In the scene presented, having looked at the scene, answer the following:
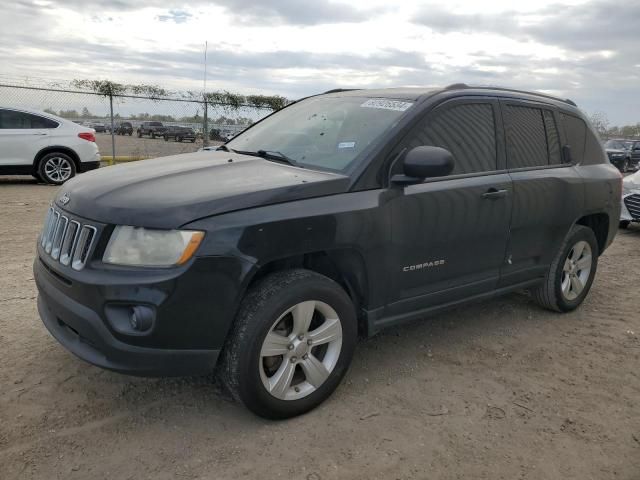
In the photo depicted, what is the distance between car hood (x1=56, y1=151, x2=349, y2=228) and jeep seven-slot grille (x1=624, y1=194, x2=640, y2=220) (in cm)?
740

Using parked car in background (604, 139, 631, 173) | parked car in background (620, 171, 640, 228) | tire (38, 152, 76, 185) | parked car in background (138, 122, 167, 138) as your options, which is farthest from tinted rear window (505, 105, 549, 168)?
parked car in background (138, 122, 167, 138)

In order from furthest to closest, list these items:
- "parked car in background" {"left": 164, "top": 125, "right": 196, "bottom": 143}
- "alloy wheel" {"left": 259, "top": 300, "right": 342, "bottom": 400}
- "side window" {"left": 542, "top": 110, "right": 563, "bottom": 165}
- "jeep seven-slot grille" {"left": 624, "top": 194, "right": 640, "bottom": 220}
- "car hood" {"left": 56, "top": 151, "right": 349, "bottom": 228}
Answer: "parked car in background" {"left": 164, "top": 125, "right": 196, "bottom": 143}
"jeep seven-slot grille" {"left": 624, "top": 194, "right": 640, "bottom": 220}
"side window" {"left": 542, "top": 110, "right": 563, "bottom": 165}
"alloy wheel" {"left": 259, "top": 300, "right": 342, "bottom": 400}
"car hood" {"left": 56, "top": 151, "right": 349, "bottom": 228}

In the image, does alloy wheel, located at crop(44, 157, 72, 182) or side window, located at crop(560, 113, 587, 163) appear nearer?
side window, located at crop(560, 113, 587, 163)

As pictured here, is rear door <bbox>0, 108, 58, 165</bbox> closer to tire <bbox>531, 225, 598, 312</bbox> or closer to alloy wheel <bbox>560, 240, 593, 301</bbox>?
tire <bbox>531, 225, 598, 312</bbox>

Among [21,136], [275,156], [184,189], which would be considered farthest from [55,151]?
[184,189]

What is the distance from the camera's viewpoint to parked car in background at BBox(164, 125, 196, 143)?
24.0m

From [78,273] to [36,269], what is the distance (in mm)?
703

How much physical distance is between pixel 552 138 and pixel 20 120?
9750mm

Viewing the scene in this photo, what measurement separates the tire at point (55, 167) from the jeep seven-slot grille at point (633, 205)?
1015 cm

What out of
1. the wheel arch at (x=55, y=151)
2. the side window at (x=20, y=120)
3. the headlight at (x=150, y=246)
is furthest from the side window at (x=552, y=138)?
the side window at (x=20, y=120)

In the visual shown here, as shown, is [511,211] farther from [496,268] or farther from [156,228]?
[156,228]

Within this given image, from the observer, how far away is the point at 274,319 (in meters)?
2.76

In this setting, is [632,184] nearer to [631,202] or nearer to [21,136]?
[631,202]

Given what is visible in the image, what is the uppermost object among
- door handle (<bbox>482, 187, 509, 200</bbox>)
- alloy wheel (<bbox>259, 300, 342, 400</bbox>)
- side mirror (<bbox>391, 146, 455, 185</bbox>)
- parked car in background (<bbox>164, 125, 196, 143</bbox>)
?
side mirror (<bbox>391, 146, 455, 185</bbox>)
